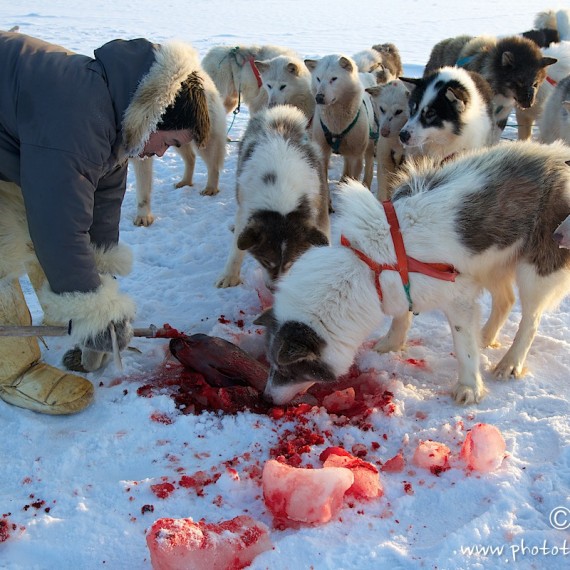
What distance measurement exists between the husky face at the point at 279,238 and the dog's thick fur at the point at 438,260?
705mm

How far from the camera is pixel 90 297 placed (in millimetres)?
2854

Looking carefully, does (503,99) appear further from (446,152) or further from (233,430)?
(233,430)

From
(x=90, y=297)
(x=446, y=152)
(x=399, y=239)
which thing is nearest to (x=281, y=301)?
(x=399, y=239)

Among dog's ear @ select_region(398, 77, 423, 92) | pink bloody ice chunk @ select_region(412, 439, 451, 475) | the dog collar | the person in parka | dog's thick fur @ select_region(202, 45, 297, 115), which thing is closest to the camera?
the person in parka

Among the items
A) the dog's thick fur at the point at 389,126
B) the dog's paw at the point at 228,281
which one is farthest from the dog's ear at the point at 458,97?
the dog's paw at the point at 228,281

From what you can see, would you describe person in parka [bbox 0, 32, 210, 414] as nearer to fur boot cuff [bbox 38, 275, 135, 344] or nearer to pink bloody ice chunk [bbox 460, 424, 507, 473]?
fur boot cuff [bbox 38, 275, 135, 344]

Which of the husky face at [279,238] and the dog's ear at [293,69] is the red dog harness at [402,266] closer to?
the husky face at [279,238]

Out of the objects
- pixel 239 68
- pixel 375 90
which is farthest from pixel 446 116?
pixel 239 68

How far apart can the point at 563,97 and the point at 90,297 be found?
5.75 m

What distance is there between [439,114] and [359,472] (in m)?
3.59

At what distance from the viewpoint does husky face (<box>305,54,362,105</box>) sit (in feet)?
21.1

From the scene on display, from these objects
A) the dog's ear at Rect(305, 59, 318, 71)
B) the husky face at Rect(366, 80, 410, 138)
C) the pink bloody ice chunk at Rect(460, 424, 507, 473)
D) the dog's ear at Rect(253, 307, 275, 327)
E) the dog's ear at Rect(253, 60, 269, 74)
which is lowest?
the pink bloody ice chunk at Rect(460, 424, 507, 473)

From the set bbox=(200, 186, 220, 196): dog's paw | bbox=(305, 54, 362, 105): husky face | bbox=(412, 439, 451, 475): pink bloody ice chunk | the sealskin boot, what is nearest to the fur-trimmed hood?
the sealskin boot

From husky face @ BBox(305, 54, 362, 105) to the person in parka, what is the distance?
3751mm
